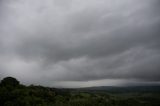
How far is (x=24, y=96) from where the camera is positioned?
87.9 m

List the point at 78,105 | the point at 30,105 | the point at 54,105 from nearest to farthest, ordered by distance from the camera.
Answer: the point at 30,105, the point at 54,105, the point at 78,105

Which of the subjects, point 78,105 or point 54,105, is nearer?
point 54,105

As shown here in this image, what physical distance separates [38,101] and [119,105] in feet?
147

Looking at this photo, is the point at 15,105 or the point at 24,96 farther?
the point at 24,96

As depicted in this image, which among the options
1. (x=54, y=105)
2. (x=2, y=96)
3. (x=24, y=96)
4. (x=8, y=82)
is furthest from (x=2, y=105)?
(x=8, y=82)

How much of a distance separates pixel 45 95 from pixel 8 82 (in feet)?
76.6

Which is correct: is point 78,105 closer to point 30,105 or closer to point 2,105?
point 30,105

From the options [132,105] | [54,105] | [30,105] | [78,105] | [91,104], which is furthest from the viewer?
[132,105]

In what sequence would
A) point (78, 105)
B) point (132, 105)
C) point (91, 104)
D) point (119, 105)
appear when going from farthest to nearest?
point (132, 105) → point (119, 105) → point (91, 104) → point (78, 105)

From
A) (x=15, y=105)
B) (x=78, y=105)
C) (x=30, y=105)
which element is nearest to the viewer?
(x=15, y=105)

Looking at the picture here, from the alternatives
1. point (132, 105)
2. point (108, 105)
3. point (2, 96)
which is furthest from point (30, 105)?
point (132, 105)

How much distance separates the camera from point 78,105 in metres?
93.6

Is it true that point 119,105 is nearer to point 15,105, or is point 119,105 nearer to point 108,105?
point 108,105

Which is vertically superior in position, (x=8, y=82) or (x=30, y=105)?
(x=8, y=82)
